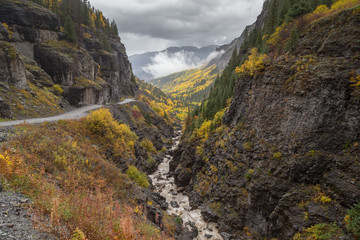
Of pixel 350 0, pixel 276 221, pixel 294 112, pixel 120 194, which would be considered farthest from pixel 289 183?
pixel 350 0

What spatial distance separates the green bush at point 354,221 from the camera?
12006 millimetres

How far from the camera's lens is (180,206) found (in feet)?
101

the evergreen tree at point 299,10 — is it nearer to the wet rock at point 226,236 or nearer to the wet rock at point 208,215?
the wet rock at point 208,215

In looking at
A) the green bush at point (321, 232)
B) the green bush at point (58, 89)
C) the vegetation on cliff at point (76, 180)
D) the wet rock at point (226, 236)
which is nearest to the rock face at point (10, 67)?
the green bush at point (58, 89)

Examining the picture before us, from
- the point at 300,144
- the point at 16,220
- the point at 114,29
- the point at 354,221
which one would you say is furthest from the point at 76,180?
the point at 114,29

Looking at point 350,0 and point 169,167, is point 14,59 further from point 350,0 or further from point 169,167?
point 350,0

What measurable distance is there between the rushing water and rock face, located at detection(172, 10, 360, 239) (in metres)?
1.63

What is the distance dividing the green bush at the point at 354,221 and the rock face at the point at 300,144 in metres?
1.27

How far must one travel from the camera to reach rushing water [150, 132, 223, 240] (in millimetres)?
24797

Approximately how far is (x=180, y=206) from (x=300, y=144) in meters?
23.5

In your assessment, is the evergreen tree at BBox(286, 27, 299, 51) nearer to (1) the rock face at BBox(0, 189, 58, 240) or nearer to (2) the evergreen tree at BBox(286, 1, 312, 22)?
(2) the evergreen tree at BBox(286, 1, 312, 22)

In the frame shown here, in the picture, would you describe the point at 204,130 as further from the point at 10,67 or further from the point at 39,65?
the point at 39,65

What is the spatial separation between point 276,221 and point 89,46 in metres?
75.7

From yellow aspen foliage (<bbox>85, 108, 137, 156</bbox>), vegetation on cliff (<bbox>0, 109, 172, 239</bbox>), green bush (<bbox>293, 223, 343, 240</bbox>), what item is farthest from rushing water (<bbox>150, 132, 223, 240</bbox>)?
yellow aspen foliage (<bbox>85, 108, 137, 156</bbox>)
